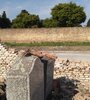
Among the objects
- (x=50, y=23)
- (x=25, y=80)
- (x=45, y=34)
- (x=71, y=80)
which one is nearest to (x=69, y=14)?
(x=50, y=23)

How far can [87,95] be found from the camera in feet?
27.4

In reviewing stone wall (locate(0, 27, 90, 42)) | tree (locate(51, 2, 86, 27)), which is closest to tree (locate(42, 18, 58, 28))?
tree (locate(51, 2, 86, 27))

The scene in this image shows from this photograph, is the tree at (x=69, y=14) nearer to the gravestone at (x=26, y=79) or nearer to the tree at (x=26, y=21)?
the tree at (x=26, y=21)

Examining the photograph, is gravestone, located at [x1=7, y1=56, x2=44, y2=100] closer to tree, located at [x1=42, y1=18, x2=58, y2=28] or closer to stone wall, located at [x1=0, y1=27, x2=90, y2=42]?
stone wall, located at [x1=0, y1=27, x2=90, y2=42]

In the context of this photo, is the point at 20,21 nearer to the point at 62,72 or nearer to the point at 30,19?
the point at 30,19

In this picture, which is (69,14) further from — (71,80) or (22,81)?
(22,81)

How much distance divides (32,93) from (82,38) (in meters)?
30.7

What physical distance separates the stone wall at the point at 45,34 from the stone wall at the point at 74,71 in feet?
88.4

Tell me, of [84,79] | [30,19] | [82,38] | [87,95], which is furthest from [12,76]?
[30,19]

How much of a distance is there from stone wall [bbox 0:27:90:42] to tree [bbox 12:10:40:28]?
15.7 meters

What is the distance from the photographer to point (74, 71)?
963 centimetres

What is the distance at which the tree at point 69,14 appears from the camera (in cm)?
5303

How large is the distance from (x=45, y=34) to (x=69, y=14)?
16.6 meters

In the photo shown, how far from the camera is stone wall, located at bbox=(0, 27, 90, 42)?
36.8 m
